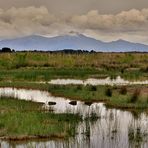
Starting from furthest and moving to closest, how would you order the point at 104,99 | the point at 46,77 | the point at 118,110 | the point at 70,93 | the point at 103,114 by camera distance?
the point at 46,77 → the point at 70,93 → the point at 104,99 → the point at 118,110 → the point at 103,114

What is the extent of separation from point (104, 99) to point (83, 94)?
3200 mm

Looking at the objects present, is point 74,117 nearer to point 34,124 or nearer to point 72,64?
point 34,124

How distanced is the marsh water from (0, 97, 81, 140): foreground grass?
2.31 feet

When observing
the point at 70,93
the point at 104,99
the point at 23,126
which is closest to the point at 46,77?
the point at 70,93

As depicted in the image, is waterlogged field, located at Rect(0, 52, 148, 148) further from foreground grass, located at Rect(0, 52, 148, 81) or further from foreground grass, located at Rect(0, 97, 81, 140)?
foreground grass, located at Rect(0, 52, 148, 81)

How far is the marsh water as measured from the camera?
27.1 metres

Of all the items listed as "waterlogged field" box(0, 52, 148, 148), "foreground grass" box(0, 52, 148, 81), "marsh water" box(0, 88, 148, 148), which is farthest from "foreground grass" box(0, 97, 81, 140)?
"foreground grass" box(0, 52, 148, 81)

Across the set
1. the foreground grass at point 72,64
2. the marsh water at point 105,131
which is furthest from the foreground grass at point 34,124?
the foreground grass at point 72,64

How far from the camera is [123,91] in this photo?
4622cm

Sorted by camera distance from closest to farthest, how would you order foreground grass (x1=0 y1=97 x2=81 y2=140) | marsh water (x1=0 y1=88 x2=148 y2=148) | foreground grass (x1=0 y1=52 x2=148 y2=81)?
marsh water (x1=0 y1=88 x2=148 y2=148)
foreground grass (x1=0 y1=97 x2=81 y2=140)
foreground grass (x1=0 y1=52 x2=148 y2=81)

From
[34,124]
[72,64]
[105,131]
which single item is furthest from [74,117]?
[72,64]

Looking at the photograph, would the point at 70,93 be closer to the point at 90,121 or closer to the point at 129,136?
the point at 90,121

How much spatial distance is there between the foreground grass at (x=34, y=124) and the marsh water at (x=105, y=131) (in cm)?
71

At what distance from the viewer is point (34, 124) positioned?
98.5 ft
